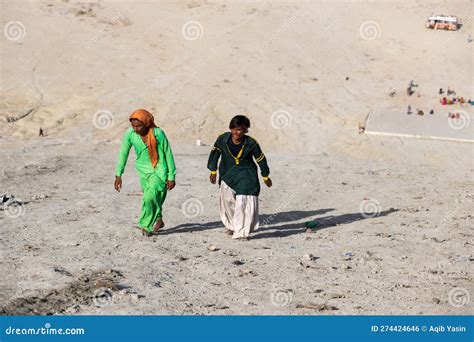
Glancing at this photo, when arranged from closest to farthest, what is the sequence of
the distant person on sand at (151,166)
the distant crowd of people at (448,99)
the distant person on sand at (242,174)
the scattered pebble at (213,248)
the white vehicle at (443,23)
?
the scattered pebble at (213,248) < the distant person on sand at (151,166) < the distant person on sand at (242,174) < the distant crowd of people at (448,99) < the white vehicle at (443,23)

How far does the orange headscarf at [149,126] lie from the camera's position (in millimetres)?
9359

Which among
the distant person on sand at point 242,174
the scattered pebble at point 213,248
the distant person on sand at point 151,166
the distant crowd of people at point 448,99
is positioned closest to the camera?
the scattered pebble at point 213,248

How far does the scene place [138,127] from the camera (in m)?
9.45

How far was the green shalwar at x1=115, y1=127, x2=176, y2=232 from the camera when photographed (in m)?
9.70

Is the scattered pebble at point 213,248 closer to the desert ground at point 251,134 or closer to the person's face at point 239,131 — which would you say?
the desert ground at point 251,134

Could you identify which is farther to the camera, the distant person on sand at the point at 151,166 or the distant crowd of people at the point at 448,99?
the distant crowd of people at the point at 448,99

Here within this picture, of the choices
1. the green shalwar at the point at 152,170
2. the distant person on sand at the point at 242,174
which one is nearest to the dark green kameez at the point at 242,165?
the distant person on sand at the point at 242,174

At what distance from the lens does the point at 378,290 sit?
7.59m

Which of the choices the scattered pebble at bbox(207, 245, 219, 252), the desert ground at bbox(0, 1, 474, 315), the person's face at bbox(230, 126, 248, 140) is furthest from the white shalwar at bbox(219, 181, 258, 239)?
the person's face at bbox(230, 126, 248, 140)

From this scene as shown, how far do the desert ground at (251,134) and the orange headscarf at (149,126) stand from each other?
1041 mm

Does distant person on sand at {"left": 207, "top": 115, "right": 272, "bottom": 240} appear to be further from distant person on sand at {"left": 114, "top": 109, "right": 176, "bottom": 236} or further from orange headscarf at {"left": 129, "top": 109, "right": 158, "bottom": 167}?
orange headscarf at {"left": 129, "top": 109, "right": 158, "bottom": 167}

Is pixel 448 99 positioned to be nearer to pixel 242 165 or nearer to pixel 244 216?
pixel 242 165

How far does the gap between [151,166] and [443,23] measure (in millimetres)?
22971
